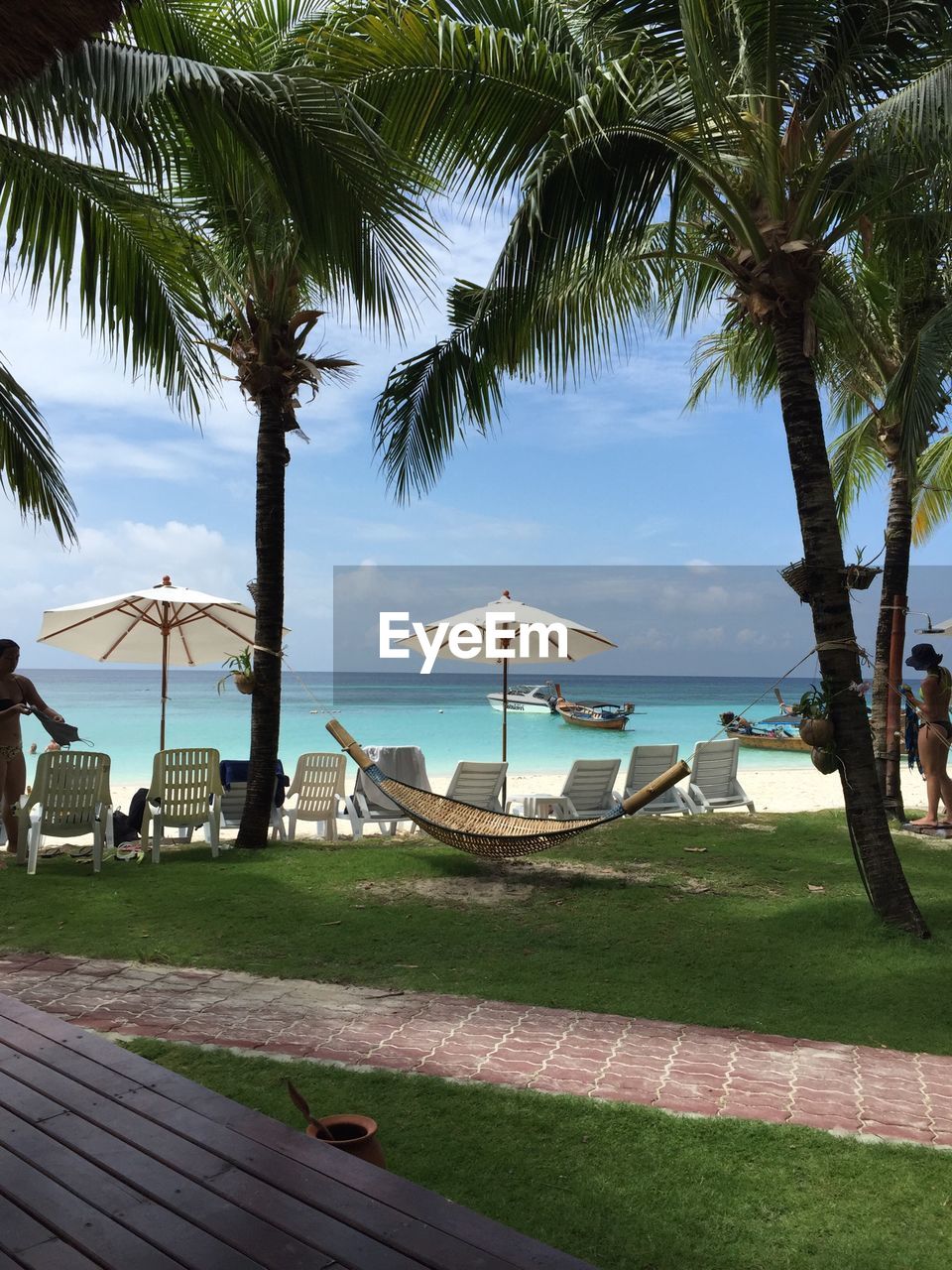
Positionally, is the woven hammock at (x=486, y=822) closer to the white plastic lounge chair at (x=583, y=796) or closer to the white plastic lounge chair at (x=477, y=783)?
the white plastic lounge chair at (x=477, y=783)

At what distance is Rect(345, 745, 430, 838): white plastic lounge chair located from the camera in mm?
9312

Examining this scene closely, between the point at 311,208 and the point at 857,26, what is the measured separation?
3.61m

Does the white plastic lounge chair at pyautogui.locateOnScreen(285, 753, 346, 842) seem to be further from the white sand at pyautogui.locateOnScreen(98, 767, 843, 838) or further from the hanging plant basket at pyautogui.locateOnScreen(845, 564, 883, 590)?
the hanging plant basket at pyautogui.locateOnScreen(845, 564, 883, 590)

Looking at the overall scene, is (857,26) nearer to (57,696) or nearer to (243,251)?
(243,251)

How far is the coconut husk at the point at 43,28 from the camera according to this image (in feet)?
6.59

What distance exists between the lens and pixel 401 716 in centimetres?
Answer: 5347

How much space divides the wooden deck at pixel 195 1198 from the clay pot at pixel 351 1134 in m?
0.30

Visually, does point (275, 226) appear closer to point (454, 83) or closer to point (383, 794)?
point (454, 83)

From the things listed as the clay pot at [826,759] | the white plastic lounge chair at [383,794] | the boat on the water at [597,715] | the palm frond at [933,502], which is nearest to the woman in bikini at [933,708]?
the clay pot at [826,759]

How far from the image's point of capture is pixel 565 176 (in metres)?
5.89

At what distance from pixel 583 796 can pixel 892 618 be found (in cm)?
317

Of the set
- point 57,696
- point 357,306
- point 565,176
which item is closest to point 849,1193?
point 357,306

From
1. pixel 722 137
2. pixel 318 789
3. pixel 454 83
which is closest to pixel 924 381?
pixel 722 137

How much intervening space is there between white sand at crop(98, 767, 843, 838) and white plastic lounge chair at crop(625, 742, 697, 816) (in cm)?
313
